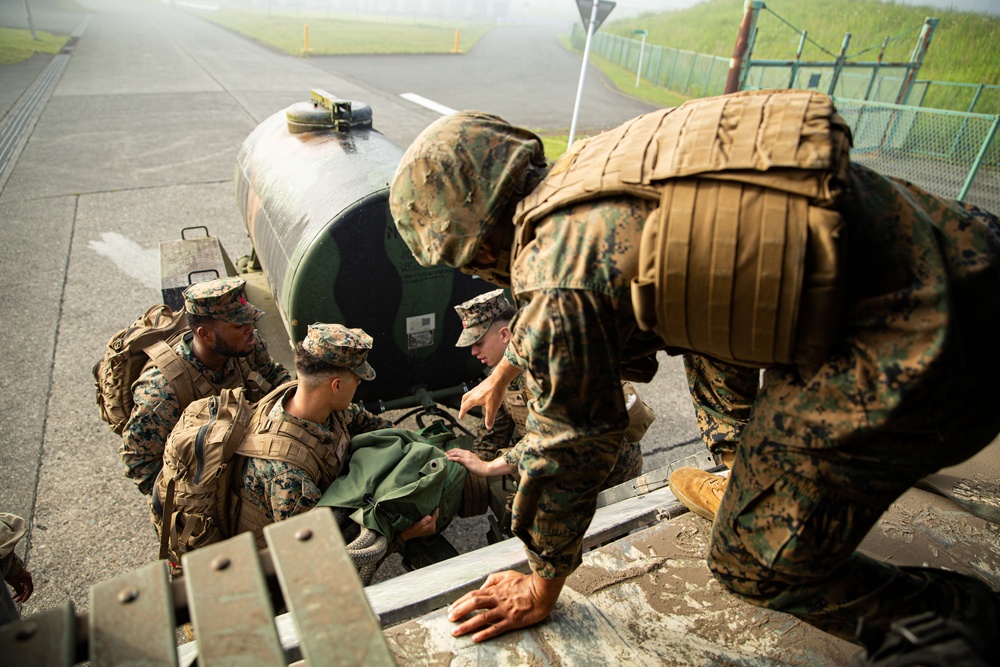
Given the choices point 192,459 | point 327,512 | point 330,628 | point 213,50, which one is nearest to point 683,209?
point 327,512

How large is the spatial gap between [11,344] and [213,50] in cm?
2535

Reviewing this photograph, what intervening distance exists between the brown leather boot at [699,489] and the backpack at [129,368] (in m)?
2.33

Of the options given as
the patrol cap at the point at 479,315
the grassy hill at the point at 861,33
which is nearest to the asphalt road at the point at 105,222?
the patrol cap at the point at 479,315

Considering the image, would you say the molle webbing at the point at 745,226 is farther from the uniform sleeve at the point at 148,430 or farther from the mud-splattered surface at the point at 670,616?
the uniform sleeve at the point at 148,430

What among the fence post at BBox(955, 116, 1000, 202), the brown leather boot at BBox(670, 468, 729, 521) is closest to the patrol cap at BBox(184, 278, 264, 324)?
the brown leather boot at BBox(670, 468, 729, 521)

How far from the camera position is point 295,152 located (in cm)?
431

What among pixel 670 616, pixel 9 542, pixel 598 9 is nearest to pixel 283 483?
pixel 9 542

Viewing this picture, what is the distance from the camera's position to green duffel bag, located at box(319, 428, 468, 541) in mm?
2531

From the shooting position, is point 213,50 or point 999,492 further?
point 213,50

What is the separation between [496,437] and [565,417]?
1806 mm

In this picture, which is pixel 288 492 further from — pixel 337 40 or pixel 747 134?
pixel 337 40

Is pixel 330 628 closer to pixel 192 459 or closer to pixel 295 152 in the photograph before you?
pixel 192 459

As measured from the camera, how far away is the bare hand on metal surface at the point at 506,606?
198 cm

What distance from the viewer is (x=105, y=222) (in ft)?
25.7
